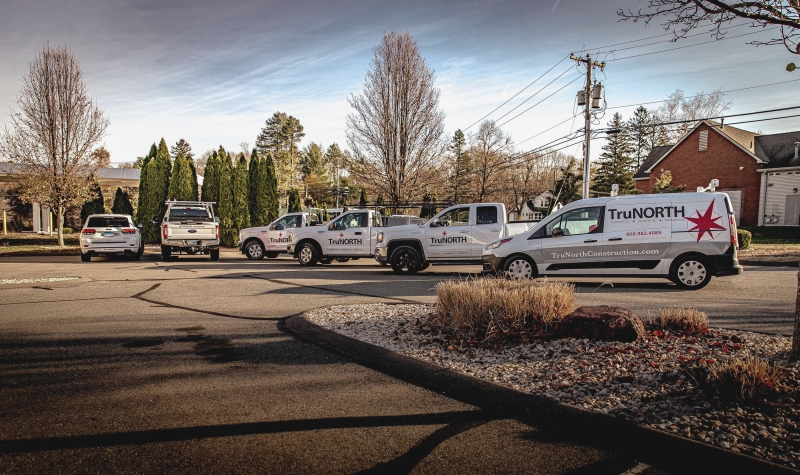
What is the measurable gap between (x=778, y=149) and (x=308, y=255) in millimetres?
35515

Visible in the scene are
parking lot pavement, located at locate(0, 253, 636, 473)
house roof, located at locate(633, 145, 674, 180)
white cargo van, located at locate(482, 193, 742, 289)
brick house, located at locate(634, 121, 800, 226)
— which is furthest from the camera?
house roof, located at locate(633, 145, 674, 180)

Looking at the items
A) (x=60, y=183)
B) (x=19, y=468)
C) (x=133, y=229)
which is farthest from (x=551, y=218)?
(x=60, y=183)

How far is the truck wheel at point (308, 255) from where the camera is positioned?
712 inches

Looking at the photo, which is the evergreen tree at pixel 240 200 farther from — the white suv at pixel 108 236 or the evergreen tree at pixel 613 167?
the evergreen tree at pixel 613 167

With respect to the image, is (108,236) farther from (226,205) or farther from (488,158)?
(488,158)

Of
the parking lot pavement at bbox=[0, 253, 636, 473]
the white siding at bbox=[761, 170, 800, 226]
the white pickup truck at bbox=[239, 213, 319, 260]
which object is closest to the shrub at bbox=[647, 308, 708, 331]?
the parking lot pavement at bbox=[0, 253, 636, 473]

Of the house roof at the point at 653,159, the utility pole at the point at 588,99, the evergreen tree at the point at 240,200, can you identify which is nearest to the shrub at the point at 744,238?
the utility pole at the point at 588,99

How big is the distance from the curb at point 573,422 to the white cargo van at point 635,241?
681 cm

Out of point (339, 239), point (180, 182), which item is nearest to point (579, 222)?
point (339, 239)

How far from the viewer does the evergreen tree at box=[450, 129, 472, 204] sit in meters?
51.7

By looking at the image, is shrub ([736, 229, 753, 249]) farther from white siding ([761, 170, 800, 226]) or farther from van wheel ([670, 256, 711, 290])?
white siding ([761, 170, 800, 226])

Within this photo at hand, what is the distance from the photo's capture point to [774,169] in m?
32.8

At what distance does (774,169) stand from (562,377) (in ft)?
124

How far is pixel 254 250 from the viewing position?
20.8 metres
